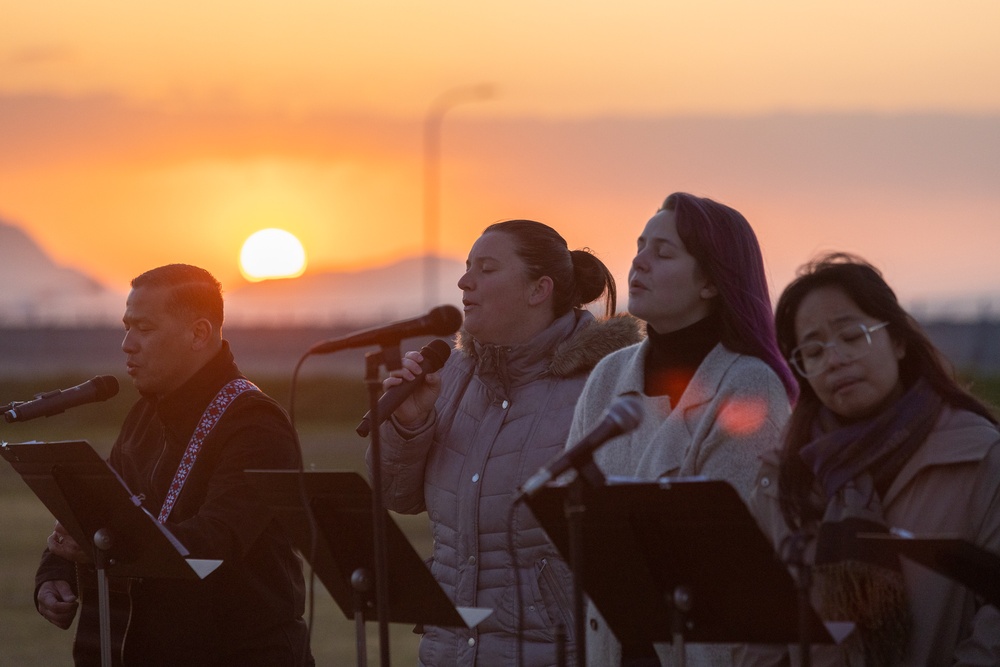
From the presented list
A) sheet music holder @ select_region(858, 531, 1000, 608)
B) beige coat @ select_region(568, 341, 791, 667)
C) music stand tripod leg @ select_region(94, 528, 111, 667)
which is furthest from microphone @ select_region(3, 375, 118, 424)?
sheet music holder @ select_region(858, 531, 1000, 608)

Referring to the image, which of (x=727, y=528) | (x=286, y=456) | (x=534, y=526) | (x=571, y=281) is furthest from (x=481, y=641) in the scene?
(x=727, y=528)

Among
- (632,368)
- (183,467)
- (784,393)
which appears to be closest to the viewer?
(784,393)

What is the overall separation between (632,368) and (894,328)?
3.50 feet

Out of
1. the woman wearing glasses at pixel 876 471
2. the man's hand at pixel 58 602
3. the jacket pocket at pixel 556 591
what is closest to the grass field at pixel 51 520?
the woman wearing glasses at pixel 876 471

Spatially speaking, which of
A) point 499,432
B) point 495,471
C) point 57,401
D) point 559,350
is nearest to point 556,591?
point 495,471

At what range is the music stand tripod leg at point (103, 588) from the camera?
16.2 feet

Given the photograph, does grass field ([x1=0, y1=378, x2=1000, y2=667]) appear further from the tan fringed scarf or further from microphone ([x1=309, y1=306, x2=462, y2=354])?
microphone ([x1=309, y1=306, x2=462, y2=354])

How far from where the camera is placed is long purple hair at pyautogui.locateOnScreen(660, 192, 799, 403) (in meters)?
4.71

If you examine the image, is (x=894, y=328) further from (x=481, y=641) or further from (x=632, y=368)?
(x=481, y=641)

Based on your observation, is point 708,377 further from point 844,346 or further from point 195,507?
point 195,507

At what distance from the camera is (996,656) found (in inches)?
146

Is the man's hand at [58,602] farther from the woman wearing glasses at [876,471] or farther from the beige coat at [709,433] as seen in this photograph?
the woman wearing glasses at [876,471]

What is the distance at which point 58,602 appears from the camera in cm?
575

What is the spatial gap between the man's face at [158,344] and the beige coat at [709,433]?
6.02 feet
